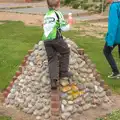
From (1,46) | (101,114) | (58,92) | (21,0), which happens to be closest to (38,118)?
(58,92)

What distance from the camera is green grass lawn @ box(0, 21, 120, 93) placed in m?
9.95

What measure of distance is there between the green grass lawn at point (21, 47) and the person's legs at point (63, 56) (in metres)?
1.85

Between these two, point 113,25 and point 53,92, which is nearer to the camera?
point 53,92

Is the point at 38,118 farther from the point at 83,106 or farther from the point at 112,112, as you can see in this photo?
the point at 112,112

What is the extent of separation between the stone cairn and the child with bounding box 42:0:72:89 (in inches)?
6.1

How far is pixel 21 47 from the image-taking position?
44.6 ft

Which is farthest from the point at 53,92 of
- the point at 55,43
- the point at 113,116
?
the point at 113,116

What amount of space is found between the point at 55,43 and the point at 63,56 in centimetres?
26

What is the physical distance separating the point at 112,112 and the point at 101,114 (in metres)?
0.18

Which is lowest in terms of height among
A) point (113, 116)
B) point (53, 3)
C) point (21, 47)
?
point (21, 47)

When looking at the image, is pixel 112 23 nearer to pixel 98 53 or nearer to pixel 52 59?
pixel 52 59

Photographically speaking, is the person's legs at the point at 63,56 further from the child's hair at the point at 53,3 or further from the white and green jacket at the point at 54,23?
the child's hair at the point at 53,3

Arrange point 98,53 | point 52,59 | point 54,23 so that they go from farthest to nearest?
point 98,53 < point 52,59 < point 54,23

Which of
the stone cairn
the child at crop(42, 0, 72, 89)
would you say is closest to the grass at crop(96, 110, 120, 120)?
the stone cairn
